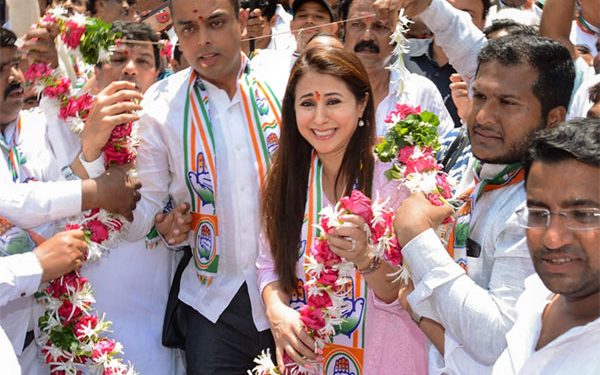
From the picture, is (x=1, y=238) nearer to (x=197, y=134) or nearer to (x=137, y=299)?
(x=137, y=299)

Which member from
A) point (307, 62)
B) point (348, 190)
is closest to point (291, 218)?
point (348, 190)

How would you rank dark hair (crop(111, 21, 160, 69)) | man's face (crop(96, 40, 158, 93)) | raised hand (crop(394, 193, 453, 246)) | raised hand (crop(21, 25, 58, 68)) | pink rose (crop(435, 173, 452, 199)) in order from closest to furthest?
raised hand (crop(394, 193, 453, 246))
pink rose (crop(435, 173, 452, 199))
raised hand (crop(21, 25, 58, 68))
man's face (crop(96, 40, 158, 93))
dark hair (crop(111, 21, 160, 69))

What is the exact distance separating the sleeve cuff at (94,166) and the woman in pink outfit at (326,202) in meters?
0.96

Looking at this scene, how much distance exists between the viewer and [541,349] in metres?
2.29

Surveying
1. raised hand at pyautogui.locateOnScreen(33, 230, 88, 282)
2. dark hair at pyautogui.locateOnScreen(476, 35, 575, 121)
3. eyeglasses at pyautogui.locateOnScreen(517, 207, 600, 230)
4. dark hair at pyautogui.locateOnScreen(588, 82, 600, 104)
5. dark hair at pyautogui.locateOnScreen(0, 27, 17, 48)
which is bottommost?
raised hand at pyautogui.locateOnScreen(33, 230, 88, 282)

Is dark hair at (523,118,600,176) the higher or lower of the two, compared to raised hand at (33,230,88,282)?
higher

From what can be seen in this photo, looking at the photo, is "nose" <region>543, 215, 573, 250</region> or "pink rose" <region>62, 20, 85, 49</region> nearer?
"nose" <region>543, 215, 573, 250</region>

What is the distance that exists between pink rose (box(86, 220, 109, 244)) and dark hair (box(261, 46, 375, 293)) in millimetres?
916

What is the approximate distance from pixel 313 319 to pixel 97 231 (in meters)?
1.35

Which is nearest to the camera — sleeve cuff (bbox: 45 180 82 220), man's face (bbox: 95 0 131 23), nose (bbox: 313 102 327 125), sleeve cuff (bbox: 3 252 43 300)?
nose (bbox: 313 102 327 125)

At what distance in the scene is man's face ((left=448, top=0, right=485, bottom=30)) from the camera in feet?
19.6

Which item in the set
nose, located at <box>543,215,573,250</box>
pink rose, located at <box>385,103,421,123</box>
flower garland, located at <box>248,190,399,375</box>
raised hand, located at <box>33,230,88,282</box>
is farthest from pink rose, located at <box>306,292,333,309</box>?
nose, located at <box>543,215,573,250</box>

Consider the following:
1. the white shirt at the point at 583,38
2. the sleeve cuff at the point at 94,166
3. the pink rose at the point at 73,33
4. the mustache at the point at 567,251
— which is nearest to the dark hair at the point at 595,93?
the mustache at the point at 567,251

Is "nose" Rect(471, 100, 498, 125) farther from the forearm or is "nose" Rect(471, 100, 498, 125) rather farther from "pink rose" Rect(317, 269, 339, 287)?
the forearm
